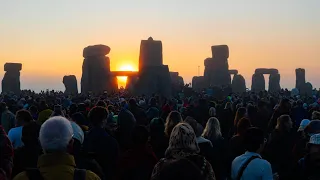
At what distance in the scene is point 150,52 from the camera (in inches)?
1537

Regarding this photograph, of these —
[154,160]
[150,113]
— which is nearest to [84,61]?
[150,113]

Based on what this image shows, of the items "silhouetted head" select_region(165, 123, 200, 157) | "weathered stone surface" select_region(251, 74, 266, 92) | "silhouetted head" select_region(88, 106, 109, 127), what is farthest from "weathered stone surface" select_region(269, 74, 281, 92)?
"silhouetted head" select_region(165, 123, 200, 157)

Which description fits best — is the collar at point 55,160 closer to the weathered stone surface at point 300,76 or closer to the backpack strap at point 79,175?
the backpack strap at point 79,175

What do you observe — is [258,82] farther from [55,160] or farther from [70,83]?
[55,160]

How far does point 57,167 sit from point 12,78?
40405mm

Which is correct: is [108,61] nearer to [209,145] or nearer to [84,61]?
[84,61]

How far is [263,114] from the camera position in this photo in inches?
422

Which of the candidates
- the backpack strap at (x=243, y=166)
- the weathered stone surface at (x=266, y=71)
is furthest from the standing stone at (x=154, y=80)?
the backpack strap at (x=243, y=166)

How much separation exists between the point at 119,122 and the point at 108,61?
33.2 meters

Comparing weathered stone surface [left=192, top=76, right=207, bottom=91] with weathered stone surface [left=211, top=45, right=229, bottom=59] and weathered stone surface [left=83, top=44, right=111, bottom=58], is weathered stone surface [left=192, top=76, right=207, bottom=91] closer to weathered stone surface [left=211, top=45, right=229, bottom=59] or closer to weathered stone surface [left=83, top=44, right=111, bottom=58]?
weathered stone surface [left=211, top=45, right=229, bottom=59]

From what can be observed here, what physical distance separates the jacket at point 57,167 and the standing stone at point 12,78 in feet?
129

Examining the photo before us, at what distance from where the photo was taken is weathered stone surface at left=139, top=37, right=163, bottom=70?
3903 centimetres

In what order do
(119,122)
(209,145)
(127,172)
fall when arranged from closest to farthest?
1. (127,172)
2. (209,145)
3. (119,122)

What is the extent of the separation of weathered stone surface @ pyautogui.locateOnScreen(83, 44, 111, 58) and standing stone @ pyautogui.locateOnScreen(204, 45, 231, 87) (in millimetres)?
10930
